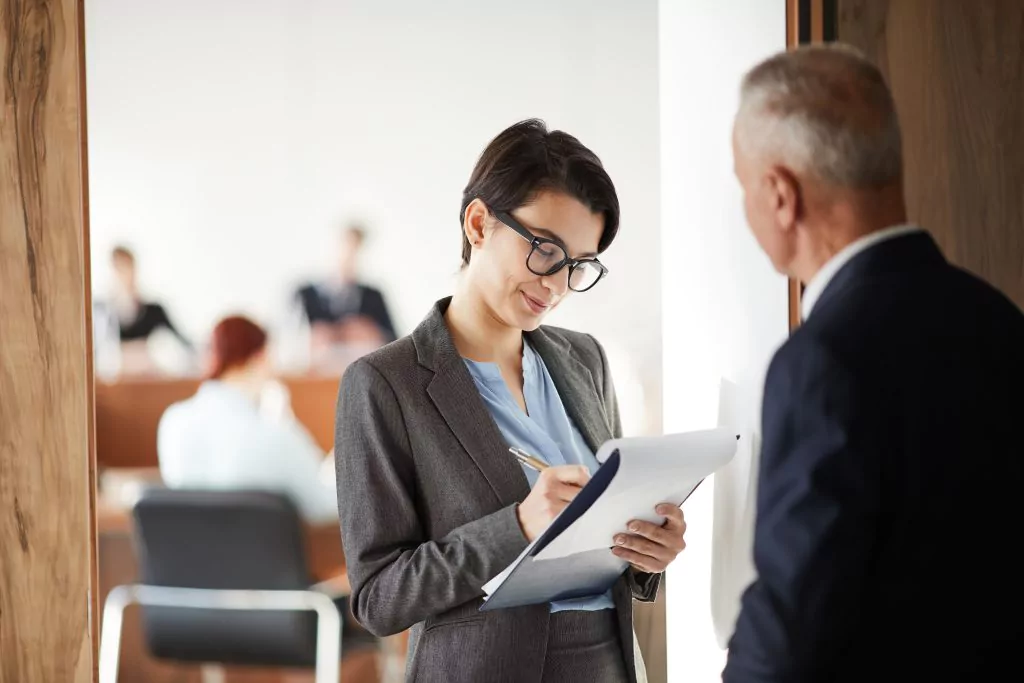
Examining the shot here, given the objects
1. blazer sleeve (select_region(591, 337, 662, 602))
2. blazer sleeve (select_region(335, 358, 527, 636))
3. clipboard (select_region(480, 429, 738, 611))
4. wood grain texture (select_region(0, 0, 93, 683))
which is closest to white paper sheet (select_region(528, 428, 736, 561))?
clipboard (select_region(480, 429, 738, 611))

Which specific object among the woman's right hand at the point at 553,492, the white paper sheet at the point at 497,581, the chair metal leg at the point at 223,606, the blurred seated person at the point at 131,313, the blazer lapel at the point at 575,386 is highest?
the blurred seated person at the point at 131,313

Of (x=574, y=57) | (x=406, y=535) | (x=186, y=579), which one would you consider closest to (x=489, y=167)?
(x=406, y=535)

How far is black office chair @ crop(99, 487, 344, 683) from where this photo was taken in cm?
192

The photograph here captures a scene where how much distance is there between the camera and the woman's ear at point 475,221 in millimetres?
1476

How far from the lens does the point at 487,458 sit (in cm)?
139

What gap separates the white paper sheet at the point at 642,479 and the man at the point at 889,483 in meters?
0.25

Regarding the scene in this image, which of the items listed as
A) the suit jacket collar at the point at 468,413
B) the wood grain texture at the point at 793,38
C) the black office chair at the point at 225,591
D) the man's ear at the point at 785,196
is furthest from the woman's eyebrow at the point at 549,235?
the black office chair at the point at 225,591

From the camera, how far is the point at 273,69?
2174 millimetres

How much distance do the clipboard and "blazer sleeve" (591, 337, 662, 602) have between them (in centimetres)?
10

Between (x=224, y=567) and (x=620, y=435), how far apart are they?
979mm

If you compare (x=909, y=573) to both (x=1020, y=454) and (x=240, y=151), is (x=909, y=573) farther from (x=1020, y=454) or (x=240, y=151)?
(x=240, y=151)

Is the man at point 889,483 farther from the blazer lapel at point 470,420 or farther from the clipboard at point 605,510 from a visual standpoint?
the blazer lapel at point 470,420

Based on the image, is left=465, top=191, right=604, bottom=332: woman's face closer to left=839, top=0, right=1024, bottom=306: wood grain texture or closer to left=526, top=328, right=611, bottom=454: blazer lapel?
left=526, top=328, right=611, bottom=454: blazer lapel

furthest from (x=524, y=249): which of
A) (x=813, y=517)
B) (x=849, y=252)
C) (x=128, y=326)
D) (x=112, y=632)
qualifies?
(x=112, y=632)
